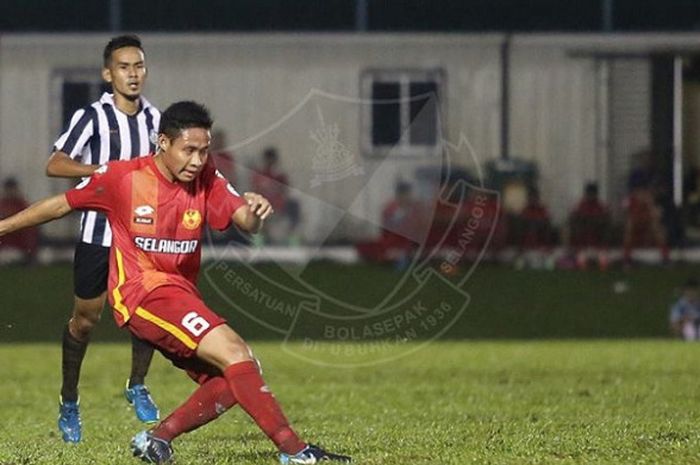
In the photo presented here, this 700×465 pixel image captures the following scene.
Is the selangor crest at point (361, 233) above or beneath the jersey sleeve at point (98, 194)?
beneath

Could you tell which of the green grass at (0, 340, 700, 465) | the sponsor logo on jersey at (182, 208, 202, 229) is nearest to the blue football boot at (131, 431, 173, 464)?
the green grass at (0, 340, 700, 465)

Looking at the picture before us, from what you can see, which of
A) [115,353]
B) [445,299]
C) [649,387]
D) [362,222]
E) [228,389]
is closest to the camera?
[228,389]

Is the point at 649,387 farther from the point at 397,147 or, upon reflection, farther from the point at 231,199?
the point at 397,147

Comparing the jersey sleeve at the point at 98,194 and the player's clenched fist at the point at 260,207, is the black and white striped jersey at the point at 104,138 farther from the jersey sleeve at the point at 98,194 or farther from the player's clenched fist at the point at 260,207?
the player's clenched fist at the point at 260,207

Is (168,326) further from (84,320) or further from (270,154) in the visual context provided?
(270,154)

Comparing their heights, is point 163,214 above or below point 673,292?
above

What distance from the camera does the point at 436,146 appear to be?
32.2m

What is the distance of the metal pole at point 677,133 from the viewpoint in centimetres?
3152

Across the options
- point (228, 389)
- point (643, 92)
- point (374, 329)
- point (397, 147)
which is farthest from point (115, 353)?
point (643, 92)

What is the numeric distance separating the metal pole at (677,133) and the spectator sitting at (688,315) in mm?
9966
